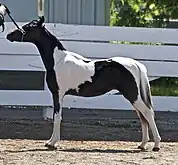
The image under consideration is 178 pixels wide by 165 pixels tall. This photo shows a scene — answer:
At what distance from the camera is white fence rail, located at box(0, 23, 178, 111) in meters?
12.1

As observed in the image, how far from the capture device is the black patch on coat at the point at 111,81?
29.4 ft

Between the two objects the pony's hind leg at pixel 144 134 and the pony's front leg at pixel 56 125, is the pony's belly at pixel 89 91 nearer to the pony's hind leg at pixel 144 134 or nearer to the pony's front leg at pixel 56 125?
the pony's front leg at pixel 56 125

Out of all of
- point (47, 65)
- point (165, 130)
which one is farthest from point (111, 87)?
point (165, 130)

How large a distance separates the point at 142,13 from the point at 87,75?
12049 millimetres

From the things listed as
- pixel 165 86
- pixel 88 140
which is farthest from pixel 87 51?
pixel 165 86

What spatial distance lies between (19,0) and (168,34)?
3831 millimetres

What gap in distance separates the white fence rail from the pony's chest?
119 inches

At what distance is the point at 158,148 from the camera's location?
8969 millimetres

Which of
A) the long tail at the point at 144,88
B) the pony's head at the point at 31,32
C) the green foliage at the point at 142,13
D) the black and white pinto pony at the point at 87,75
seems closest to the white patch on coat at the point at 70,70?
the black and white pinto pony at the point at 87,75

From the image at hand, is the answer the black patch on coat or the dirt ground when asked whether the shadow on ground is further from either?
the black patch on coat

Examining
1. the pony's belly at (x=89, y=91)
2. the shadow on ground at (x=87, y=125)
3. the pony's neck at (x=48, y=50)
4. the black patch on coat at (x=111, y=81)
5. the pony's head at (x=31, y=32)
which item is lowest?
the shadow on ground at (x=87, y=125)

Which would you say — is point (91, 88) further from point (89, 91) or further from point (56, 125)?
point (56, 125)

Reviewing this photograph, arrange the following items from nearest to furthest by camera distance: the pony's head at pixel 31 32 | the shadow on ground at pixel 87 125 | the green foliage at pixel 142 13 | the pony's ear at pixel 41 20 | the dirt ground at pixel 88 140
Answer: the dirt ground at pixel 88 140 < the pony's ear at pixel 41 20 < the pony's head at pixel 31 32 < the shadow on ground at pixel 87 125 < the green foliage at pixel 142 13

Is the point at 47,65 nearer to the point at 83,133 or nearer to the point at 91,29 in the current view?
the point at 83,133
